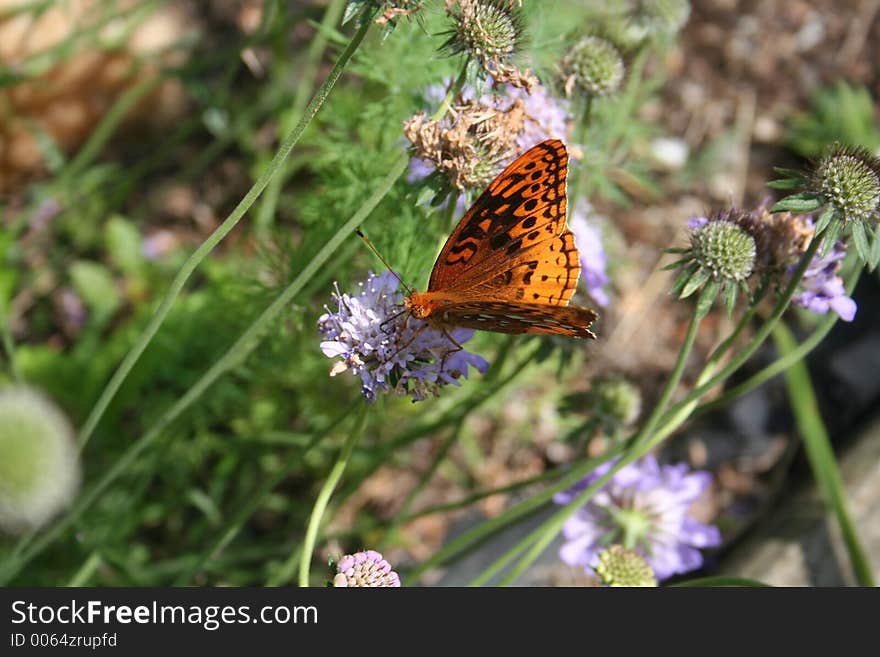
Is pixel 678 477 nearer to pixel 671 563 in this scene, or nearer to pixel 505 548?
pixel 671 563

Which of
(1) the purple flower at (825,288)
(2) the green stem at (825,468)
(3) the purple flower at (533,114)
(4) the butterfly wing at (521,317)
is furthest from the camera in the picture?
(2) the green stem at (825,468)

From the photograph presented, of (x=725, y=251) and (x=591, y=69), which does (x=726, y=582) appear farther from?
(x=591, y=69)

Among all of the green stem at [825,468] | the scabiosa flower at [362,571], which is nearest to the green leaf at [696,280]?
the scabiosa flower at [362,571]

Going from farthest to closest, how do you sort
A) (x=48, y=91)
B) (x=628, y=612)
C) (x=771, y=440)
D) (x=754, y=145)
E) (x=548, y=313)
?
(x=754, y=145) < (x=771, y=440) < (x=48, y=91) < (x=628, y=612) < (x=548, y=313)

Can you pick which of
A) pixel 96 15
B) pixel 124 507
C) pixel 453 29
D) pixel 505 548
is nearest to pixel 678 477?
pixel 505 548

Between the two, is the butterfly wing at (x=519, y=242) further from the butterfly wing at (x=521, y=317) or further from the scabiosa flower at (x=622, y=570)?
the scabiosa flower at (x=622, y=570)

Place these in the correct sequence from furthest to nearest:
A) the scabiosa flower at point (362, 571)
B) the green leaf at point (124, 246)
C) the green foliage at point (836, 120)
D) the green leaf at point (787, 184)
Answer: the green foliage at point (836, 120) → the green leaf at point (124, 246) → the green leaf at point (787, 184) → the scabiosa flower at point (362, 571)

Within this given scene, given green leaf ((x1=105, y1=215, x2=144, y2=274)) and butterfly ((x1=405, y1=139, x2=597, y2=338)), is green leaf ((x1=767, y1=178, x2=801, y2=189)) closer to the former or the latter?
butterfly ((x1=405, y1=139, x2=597, y2=338))

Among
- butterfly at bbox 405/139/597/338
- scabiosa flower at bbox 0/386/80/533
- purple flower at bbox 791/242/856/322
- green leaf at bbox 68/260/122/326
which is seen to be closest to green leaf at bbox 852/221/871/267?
purple flower at bbox 791/242/856/322
